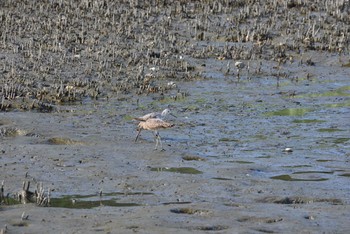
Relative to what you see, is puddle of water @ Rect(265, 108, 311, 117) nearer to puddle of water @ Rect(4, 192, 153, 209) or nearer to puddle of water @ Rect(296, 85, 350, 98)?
puddle of water @ Rect(296, 85, 350, 98)

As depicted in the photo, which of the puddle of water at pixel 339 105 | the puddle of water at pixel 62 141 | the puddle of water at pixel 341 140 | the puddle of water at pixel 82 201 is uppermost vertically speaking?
the puddle of water at pixel 339 105

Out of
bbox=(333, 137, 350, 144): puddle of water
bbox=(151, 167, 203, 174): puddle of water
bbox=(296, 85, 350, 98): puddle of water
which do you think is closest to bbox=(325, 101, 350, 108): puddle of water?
bbox=(296, 85, 350, 98): puddle of water

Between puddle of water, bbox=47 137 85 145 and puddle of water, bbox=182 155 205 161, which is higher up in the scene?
puddle of water, bbox=182 155 205 161

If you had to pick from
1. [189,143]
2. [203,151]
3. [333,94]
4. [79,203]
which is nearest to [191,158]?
[203,151]

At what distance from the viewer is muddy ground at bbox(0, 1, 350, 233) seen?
8992mm

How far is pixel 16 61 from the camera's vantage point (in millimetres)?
17844

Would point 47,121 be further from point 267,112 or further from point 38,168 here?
point 267,112

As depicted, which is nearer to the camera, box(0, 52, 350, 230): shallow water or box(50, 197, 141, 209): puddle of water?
box(50, 197, 141, 209): puddle of water

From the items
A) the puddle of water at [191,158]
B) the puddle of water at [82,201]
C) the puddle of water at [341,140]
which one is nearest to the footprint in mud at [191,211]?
the puddle of water at [82,201]

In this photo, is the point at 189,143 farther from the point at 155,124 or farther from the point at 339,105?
the point at 339,105

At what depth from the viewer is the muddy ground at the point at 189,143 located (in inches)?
354

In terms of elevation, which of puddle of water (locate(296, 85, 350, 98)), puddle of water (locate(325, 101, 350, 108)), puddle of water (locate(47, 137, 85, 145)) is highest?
puddle of water (locate(296, 85, 350, 98))

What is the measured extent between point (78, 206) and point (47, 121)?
499cm

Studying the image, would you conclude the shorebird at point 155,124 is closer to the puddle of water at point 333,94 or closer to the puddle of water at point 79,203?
the puddle of water at point 79,203
